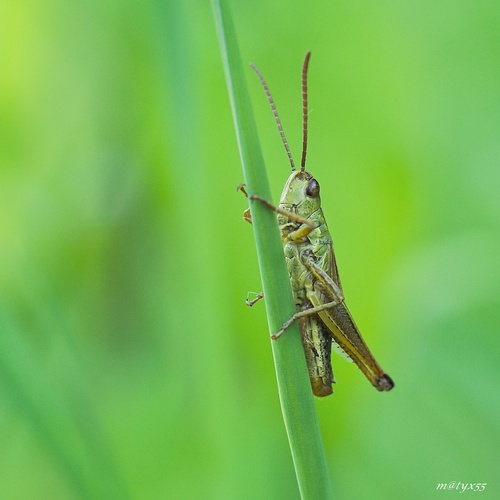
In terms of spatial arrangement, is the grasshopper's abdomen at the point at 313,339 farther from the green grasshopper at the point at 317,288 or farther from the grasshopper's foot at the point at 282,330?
the grasshopper's foot at the point at 282,330

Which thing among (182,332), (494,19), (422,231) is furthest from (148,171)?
(494,19)

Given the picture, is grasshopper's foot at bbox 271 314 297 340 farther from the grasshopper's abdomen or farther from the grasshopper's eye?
the grasshopper's eye

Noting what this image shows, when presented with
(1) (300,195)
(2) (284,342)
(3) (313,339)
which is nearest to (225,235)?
(1) (300,195)

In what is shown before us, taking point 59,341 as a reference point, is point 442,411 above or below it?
below

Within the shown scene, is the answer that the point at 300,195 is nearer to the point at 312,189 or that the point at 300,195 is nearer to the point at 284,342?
the point at 312,189

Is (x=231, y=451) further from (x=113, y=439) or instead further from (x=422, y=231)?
(x=422, y=231)

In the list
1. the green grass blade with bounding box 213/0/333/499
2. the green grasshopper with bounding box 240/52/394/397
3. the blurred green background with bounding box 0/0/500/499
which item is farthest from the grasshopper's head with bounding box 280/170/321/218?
the green grass blade with bounding box 213/0/333/499
